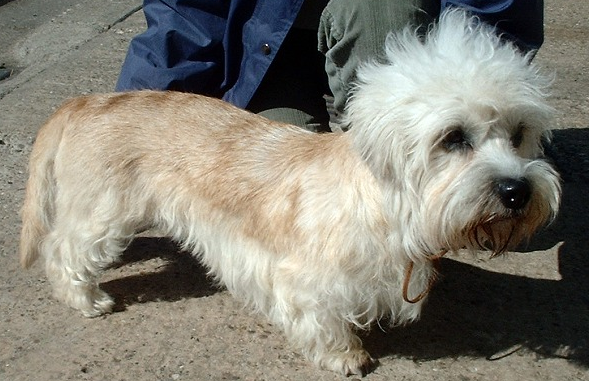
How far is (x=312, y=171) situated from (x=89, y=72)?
3009 millimetres

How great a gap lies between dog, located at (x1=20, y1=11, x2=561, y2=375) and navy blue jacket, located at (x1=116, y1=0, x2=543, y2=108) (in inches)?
18.2

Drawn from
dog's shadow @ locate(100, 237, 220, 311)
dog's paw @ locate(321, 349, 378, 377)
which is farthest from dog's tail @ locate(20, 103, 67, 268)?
dog's paw @ locate(321, 349, 378, 377)

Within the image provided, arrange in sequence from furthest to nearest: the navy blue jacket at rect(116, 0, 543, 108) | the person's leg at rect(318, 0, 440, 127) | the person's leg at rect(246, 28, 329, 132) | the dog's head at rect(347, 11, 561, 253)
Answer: the person's leg at rect(246, 28, 329, 132) → the navy blue jacket at rect(116, 0, 543, 108) → the person's leg at rect(318, 0, 440, 127) → the dog's head at rect(347, 11, 561, 253)

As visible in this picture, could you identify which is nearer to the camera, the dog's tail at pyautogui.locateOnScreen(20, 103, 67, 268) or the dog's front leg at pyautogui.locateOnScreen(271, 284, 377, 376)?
the dog's front leg at pyautogui.locateOnScreen(271, 284, 377, 376)

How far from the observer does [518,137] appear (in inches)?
97.6

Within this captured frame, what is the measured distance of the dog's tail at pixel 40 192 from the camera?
319 cm

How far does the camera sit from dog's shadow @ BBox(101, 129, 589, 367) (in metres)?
2.99

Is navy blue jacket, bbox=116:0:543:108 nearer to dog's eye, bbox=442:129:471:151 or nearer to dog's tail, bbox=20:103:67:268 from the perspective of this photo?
dog's tail, bbox=20:103:67:268

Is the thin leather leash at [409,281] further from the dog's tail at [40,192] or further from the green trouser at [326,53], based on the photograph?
the dog's tail at [40,192]

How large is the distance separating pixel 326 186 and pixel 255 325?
0.68 meters

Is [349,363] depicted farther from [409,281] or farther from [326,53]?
[326,53]

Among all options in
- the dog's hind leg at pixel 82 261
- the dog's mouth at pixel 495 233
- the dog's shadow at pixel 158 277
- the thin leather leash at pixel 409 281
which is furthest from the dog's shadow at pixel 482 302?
the dog's mouth at pixel 495 233

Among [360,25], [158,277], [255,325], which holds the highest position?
[360,25]

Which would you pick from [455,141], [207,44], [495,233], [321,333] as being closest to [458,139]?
[455,141]
